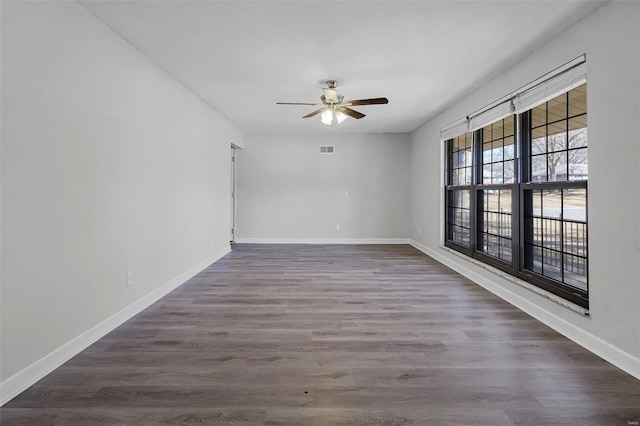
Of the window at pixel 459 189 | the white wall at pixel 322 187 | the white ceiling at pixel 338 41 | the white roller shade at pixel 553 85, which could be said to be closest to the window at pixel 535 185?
the white roller shade at pixel 553 85

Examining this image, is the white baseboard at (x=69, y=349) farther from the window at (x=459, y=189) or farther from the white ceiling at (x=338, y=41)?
the window at (x=459, y=189)

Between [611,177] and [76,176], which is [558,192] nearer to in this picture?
[611,177]

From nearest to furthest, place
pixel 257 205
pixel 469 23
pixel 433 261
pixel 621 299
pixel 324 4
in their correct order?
pixel 621 299
pixel 324 4
pixel 469 23
pixel 433 261
pixel 257 205

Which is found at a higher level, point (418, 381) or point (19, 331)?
point (19, 331)

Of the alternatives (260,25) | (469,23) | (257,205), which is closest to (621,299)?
(469,23)

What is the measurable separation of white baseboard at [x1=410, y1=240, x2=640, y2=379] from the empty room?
2 cm

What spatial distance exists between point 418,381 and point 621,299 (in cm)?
146

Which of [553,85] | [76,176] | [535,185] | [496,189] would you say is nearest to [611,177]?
[535,185]

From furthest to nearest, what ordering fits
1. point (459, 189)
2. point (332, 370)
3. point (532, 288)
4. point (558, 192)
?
point (459, 189) → point (532, 288) → point (558, 192) → point (332, 370)

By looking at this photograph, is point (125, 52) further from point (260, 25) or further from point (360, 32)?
point (360, 32)

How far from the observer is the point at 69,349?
206 cm

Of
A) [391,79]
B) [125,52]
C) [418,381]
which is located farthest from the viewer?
[391,79]

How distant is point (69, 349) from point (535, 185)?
4019mm

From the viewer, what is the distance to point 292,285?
375 centimetres
